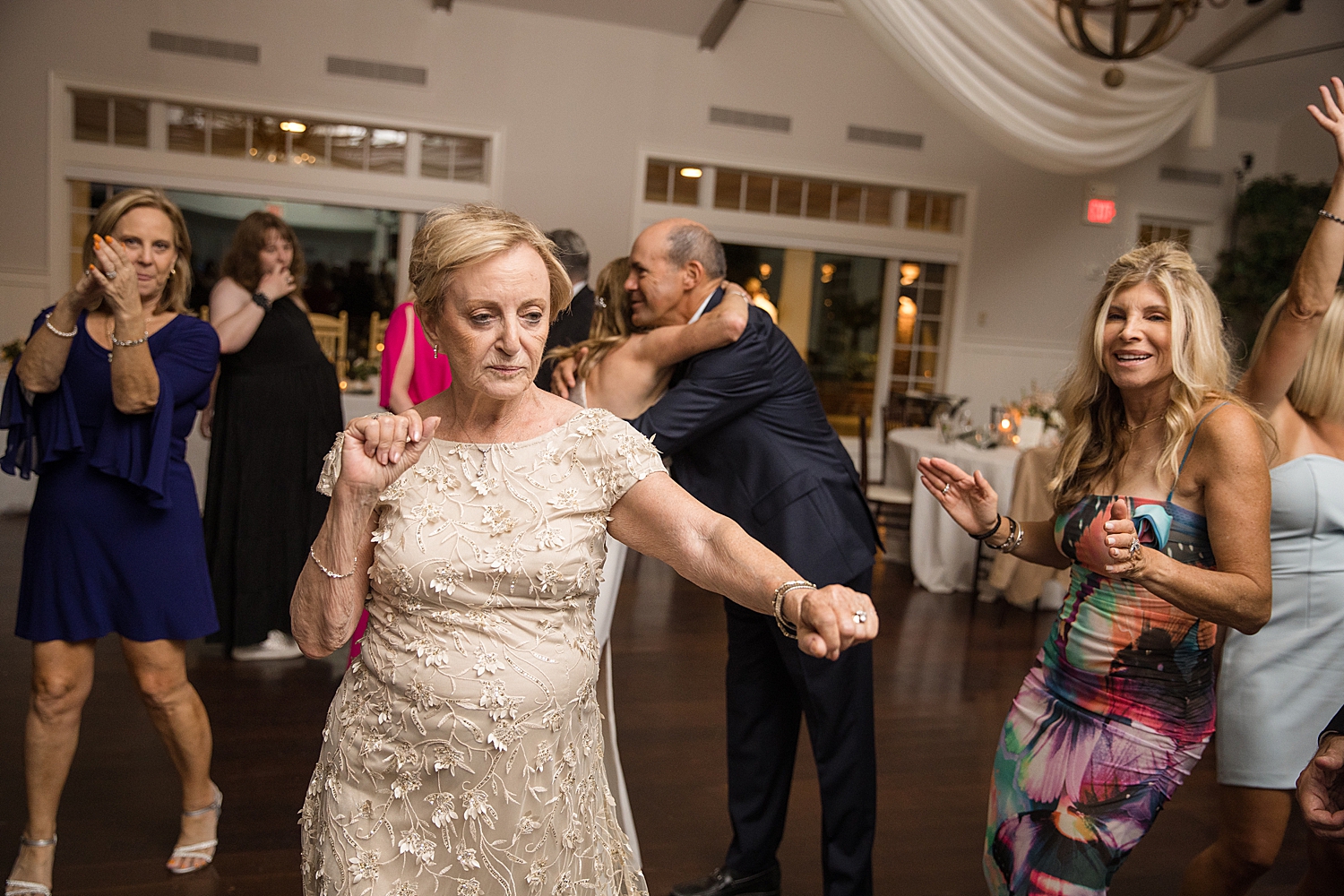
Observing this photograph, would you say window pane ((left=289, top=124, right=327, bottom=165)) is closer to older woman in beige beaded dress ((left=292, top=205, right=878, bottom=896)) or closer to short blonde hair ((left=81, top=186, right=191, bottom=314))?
short blonde hair ((left=81, top=186, right=191, bottom=314))

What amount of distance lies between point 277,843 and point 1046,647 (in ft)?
6.85

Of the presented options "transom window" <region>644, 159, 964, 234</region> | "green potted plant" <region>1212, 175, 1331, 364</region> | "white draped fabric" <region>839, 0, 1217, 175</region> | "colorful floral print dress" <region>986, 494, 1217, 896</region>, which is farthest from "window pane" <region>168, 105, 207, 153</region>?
"green potted plant" <region>1212, 175, 1331, 364</region>

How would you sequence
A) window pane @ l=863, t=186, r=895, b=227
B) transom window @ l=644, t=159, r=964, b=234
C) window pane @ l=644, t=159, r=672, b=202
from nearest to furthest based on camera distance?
1. window pane @ l=644, t=159, r=672, b=202
2. transom window @ l=644, t=159, r=964, b=234
3. window pane @ l=863, t=186, r=895, b=227

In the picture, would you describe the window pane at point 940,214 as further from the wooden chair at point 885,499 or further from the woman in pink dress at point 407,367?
the woman in pink dress at point 407,367

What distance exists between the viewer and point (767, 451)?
7.93ft

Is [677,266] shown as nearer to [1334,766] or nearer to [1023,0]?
[1334,766]

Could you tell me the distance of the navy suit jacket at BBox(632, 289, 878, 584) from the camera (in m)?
2.33

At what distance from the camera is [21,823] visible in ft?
8.86

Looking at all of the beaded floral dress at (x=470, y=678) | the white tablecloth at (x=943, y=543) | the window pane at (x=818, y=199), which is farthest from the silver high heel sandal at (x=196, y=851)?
the window pane at (x=818, y=199)

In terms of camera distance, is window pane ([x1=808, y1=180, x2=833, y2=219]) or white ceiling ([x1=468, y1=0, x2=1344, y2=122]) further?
window pane ([x1=808, y1=180, x2=833, y2=219])

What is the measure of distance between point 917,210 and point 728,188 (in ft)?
6.52

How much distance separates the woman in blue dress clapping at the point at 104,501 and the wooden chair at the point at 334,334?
19.6 feet

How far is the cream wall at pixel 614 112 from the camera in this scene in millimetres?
7555

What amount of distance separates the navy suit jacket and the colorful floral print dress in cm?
64
